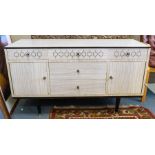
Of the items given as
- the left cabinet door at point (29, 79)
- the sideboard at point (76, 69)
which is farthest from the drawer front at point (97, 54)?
the left cabinet door at point (29, 79)

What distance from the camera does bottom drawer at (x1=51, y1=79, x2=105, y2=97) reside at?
61.5 inches

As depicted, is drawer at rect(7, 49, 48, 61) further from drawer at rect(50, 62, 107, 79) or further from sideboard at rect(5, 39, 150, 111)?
drawer at rect(50, 62, 107, 79)

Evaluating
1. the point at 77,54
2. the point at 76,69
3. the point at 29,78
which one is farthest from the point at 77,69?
the point at 29,78

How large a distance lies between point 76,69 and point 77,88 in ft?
0.58

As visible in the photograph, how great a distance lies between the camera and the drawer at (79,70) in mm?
1498

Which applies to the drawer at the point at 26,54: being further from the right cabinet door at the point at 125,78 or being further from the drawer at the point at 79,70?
the right cabinet door at the point at 125,78

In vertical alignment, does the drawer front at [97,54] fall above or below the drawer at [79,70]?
above

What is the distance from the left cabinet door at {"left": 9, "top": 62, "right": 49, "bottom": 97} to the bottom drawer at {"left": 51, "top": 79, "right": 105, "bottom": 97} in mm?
91

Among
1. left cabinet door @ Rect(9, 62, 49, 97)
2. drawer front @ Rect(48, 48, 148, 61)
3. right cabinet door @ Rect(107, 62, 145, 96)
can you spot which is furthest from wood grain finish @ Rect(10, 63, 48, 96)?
right cabinet door @ Rect(107, 62, 145, 96)

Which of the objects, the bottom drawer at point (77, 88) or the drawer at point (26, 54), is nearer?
the drawer at point (26, 54)

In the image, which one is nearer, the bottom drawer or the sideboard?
the sideboard

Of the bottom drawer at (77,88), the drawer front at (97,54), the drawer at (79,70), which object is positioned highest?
the drawer front at (97,54)

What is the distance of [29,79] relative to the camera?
5.06ft
